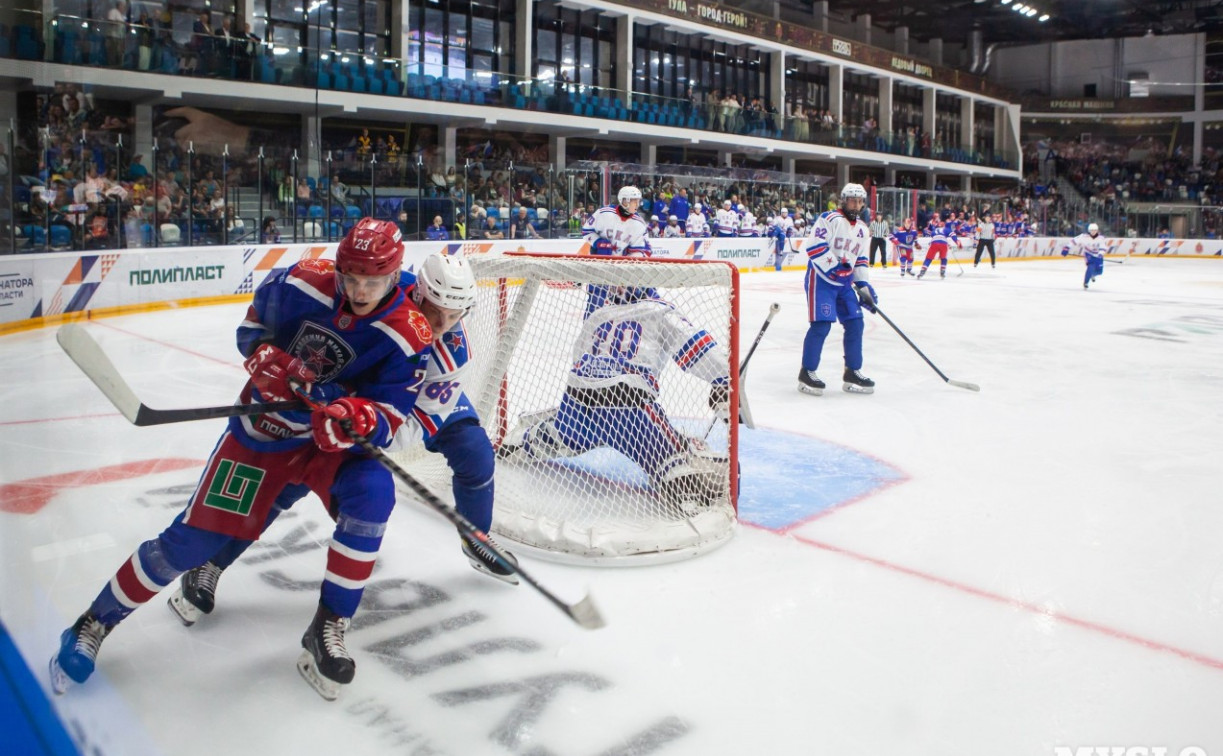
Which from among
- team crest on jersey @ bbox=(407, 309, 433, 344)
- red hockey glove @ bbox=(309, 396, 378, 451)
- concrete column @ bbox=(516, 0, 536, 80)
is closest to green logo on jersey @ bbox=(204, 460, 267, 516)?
red hockey glove @ bbox=(309, 396, 378, 451)

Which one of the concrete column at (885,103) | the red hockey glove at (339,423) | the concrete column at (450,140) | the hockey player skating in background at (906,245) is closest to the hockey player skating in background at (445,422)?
the red hockey glove at (339,423)

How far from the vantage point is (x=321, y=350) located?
7.32 ft

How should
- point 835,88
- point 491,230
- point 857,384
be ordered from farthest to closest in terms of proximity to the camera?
point 835,88
point 491,230
point 857,384

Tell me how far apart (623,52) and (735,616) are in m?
20.2

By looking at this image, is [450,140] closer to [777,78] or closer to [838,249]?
[777,78]

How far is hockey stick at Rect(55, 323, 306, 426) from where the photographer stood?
2020 millimetres

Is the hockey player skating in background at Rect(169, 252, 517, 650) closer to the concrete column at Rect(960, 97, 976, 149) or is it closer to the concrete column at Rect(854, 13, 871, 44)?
the concrete column at Rect(854, 13, 871, 44)

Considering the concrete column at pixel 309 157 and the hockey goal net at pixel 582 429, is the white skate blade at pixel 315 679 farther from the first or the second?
the concrete column at pixel 309 157

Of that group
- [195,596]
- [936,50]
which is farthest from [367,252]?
[936,50]

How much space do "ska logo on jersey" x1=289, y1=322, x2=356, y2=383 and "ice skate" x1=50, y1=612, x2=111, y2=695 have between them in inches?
28.5

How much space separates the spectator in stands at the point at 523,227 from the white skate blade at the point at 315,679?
10.9 m

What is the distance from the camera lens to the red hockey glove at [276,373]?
2115mm

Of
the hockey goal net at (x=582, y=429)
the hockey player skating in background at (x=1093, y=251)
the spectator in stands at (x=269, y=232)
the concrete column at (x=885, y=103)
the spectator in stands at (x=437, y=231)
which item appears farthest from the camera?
the concrete column at (x=885, y=103)

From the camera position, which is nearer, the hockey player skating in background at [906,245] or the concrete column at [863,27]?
→ the hockey player skating in background at [906,245]
